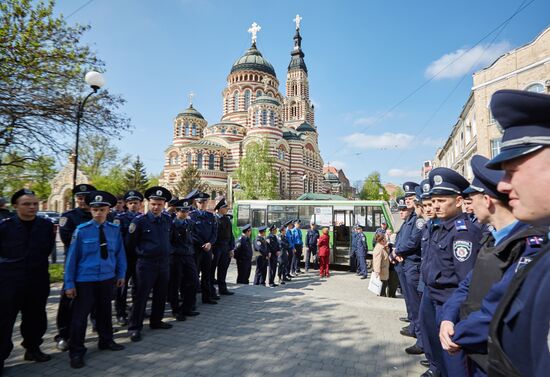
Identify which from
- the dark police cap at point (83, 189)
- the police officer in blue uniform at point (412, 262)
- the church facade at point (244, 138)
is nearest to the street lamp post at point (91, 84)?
the dark police cap at point (83, 189)

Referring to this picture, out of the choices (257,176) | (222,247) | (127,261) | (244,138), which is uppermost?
(244,138)

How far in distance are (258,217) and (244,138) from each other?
3099 cm

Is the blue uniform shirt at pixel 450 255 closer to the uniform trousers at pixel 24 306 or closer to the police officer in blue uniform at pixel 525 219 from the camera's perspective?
the police officer in blue uniform at pixel 525 219

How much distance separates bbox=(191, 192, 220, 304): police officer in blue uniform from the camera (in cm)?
634

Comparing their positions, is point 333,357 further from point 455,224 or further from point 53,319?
point 53,319

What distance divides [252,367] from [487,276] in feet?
9.56

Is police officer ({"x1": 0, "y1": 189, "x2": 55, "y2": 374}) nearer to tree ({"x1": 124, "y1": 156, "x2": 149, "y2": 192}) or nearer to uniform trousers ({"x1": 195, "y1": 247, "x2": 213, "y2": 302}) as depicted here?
uniform trousers ({"x1": 195, "y1": 247, "x2": 213, "y2": 302})

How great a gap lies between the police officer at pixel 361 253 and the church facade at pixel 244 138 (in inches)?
1215

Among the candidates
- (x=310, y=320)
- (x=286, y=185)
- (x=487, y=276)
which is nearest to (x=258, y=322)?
(x=310, y=320)

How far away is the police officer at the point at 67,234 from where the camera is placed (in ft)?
13.7

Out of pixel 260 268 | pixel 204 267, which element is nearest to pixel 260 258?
pixel 260 268

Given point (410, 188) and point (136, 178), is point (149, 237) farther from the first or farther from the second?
point (136, 178)

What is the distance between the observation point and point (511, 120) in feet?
3.66

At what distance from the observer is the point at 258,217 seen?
15.0 m
